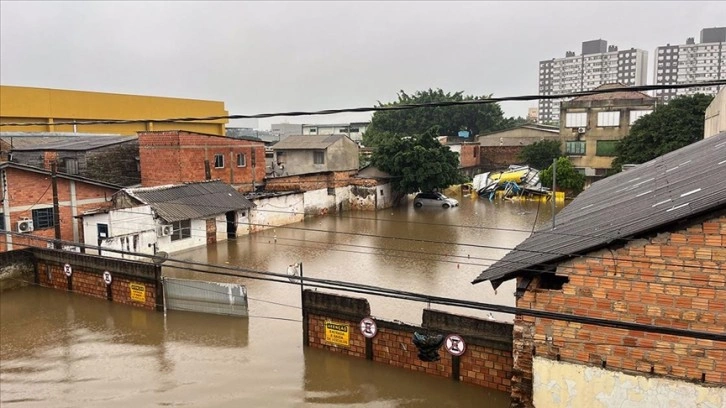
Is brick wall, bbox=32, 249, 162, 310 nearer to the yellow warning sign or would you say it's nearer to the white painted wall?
the yellow warning sign

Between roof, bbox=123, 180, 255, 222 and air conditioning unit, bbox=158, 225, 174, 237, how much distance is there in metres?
0.45

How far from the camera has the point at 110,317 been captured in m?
12.6

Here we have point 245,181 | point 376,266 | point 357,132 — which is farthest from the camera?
point 357,132

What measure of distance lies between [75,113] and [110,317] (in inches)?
954

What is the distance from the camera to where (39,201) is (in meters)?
18.2

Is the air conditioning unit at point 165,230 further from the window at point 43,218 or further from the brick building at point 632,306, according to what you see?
the brick building at point 632,306

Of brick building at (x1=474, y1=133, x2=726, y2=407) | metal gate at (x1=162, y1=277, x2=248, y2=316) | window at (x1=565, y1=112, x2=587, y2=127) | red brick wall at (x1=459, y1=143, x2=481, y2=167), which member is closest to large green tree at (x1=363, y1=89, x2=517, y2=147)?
red brick wall at (x1=459, y1=143, x2=481, y2=167)

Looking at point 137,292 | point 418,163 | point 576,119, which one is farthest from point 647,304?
point 576,119

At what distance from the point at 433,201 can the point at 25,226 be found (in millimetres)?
20009

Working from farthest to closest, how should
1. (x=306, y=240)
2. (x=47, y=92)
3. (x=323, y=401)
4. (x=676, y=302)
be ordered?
1. (x=47, y=92)
2. (x=306, y=240)
3. (x=323, y=401)
4. (x=676, y=302)

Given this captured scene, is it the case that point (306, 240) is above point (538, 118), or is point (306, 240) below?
below

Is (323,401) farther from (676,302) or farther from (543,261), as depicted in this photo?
(676,302)

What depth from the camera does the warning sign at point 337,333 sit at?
965 centimetres

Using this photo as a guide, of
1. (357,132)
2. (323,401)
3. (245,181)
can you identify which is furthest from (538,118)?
(323,401)
